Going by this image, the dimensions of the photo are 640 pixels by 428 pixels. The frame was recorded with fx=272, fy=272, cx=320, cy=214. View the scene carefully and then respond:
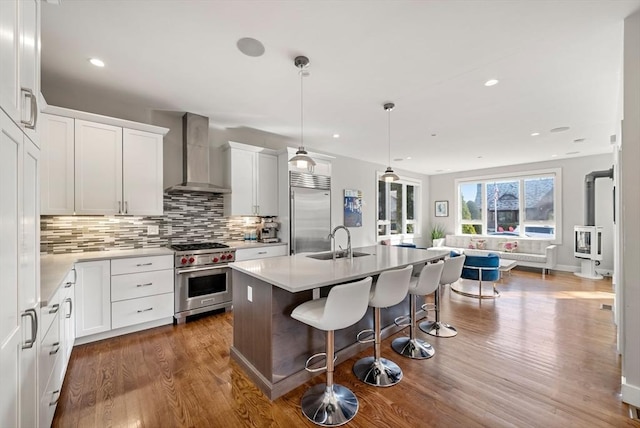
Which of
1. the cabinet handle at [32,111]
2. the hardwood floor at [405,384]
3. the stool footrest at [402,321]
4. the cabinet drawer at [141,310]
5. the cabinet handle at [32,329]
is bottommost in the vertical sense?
the hardwood floor at [405,384]

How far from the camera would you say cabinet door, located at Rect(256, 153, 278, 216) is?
448cm

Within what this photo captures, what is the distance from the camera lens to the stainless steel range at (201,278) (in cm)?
339

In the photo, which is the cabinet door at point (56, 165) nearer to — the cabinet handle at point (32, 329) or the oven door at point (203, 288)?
the oven door at point (203, 288)

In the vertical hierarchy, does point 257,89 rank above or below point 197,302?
above

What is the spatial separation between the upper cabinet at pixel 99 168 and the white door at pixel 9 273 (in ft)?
7.74

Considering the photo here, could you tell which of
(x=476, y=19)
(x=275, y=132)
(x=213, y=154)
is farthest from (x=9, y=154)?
(x=275, y=132)

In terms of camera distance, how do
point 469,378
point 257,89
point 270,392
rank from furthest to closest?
point 257,89 → point 469,378 → point 270,392

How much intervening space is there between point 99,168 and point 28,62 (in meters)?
2.31

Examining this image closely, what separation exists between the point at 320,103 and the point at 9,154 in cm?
293

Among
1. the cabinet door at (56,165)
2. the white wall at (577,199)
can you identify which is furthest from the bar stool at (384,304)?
the white wall at (577,199)

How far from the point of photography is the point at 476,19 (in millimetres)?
1955

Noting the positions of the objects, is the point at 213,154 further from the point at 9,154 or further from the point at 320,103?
the point at 9,154

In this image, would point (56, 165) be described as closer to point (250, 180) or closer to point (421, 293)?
point (250, 180)

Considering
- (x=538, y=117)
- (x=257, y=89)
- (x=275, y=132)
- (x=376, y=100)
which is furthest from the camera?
(x=275, y=132)
